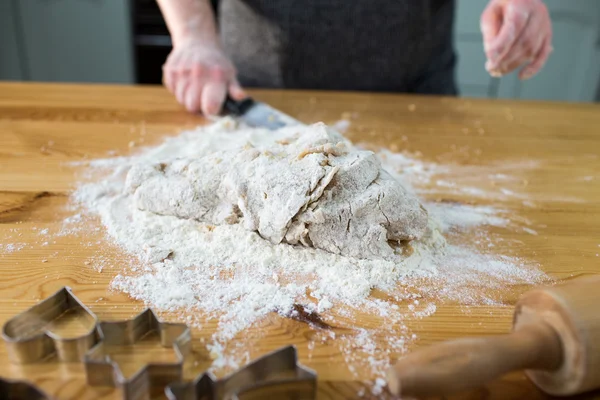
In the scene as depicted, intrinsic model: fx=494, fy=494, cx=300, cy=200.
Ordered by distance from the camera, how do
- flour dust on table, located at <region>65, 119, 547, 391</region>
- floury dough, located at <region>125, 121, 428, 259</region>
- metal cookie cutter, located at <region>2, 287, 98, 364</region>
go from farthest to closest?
1. floury dough, located at <region>125, 121, 428, 259</region>
2. flour dust on table, located at <region>65, 119, 547, 391</region>
3. metal cookie cutter, located at <region>2, 287, 98, 364</region>

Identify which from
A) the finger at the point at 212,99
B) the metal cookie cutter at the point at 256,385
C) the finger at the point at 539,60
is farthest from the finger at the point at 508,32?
the metal cookie cutter at the point at 256,385

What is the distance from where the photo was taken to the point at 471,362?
0.56 meters

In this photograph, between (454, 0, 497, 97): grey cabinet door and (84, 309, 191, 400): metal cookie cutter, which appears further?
(454, 0, 497, 97): grey cabinet door

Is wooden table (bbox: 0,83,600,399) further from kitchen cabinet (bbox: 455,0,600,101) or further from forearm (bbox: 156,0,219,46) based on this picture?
kitchen cabinet (bbox: 455,0,600,101)

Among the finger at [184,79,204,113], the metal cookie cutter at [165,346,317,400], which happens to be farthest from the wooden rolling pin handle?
the finger at [184,79,204,113]

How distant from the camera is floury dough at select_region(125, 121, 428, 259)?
885mm

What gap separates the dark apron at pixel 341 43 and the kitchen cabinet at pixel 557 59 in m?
1.21

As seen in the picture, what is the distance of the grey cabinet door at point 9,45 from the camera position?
9.68 ft

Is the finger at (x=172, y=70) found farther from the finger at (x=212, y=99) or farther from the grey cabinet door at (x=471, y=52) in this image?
the grey cabinet door at (x=471, y=52)

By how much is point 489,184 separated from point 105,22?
2630 millimetres

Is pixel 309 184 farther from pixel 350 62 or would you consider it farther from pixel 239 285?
pixel 350 62

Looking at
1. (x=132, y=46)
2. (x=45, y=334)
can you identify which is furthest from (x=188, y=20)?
(x=132, y=46)

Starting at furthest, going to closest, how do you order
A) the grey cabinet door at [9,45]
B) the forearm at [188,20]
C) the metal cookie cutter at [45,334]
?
1. the grey cabinet door at [9,45]
2. the forearm at [188,20]
3. the metal cookie cutter at [45,334]

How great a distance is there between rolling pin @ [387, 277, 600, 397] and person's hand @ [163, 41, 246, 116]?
→ 112 centimetres
